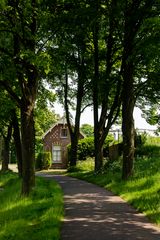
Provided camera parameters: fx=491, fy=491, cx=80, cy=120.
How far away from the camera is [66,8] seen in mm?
22984

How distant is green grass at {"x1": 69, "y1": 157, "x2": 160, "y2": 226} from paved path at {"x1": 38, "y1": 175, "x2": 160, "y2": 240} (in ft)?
0.97

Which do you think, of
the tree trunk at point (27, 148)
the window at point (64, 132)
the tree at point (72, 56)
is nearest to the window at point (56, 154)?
the window at point (64, 132)

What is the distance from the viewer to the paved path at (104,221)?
11.0m

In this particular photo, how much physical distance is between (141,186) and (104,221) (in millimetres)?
5939

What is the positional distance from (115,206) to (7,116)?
59.5 ft

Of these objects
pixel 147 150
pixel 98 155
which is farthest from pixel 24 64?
pixel 98 155

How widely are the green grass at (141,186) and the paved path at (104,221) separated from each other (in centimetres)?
30

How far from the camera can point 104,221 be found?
12.8 metres

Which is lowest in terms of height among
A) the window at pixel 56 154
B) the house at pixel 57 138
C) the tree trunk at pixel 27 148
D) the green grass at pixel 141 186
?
the green grass at pixel 141 186

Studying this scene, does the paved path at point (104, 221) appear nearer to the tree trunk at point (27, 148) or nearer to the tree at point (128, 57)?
the tree trunk at point (27, 148)

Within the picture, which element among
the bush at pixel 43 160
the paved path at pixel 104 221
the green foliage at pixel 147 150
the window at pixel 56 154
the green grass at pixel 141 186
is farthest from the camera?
the window at pixel 56 154

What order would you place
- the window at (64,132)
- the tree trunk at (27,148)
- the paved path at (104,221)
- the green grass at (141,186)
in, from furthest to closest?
the window at (64,132) < the tree trunk at (27,148) < the green grass at (141,186) < the paved path at (104,221)

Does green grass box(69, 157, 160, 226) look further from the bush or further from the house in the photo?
the house

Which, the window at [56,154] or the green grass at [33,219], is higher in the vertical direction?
the window at [56,154]
